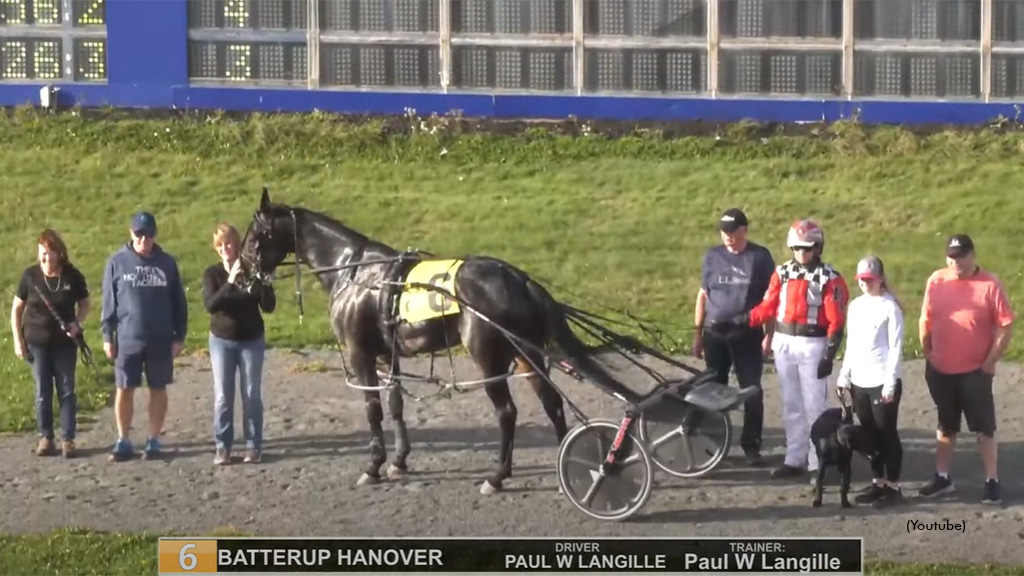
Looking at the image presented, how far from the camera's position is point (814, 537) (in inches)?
393

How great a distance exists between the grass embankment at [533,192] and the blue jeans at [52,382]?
102 inches

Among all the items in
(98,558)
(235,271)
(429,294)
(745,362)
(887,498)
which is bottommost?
(98,558)

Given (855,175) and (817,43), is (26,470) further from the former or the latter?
(817,43)

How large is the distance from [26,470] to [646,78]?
9902mm

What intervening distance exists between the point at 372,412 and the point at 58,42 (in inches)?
402

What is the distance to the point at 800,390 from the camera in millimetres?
11500

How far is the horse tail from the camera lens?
11117 millimetres

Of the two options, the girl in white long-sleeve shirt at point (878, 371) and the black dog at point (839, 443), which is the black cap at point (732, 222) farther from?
the black dog at point (839, 443)

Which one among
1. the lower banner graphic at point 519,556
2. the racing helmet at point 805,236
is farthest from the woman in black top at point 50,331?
the racing helmet at point 805,236

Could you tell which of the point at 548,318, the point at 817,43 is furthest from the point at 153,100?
the point at 548,318

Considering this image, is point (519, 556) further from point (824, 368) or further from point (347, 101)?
point (347, 101)

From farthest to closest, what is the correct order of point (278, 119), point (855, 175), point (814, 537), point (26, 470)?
point (278, 119) < point (855, 175) < point (26, 470) < point (814, 537)

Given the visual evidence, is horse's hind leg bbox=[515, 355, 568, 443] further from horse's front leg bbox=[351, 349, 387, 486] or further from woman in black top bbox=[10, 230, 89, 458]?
woman in black top bbox=[10, 230, 89, 458]

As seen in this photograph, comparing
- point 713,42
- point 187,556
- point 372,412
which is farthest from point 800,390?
point 713,42
